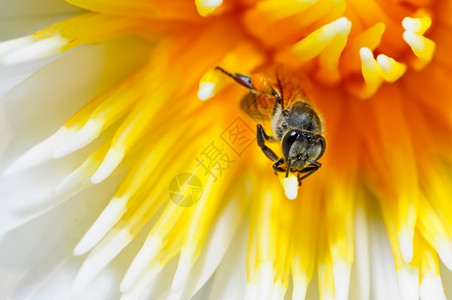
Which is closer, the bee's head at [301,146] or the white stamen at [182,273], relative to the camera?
the bee's head at [301,146]

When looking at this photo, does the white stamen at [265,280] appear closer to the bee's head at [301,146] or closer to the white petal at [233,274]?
the white petal at [233,274]

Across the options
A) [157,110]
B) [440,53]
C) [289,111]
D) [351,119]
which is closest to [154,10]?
[157,110]

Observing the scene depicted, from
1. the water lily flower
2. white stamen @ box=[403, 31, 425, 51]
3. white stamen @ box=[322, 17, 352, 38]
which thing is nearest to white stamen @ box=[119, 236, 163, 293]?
the water lily flower

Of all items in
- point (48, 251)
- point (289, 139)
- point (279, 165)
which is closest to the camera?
point (289, 139)

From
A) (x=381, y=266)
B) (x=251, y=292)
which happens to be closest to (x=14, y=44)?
(x=251, y=292)

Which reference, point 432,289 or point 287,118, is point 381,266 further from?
point 287,118

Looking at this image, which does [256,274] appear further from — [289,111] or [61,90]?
[61,90]

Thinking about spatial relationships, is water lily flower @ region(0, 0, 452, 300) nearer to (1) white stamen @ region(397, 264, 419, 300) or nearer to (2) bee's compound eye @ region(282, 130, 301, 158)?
(1) white stamen @ region(397, 264, 419, 300)

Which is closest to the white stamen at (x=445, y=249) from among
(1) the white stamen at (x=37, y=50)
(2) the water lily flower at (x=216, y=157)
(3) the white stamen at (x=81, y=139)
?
(2) the water lily flower at (x=216, y=157)
